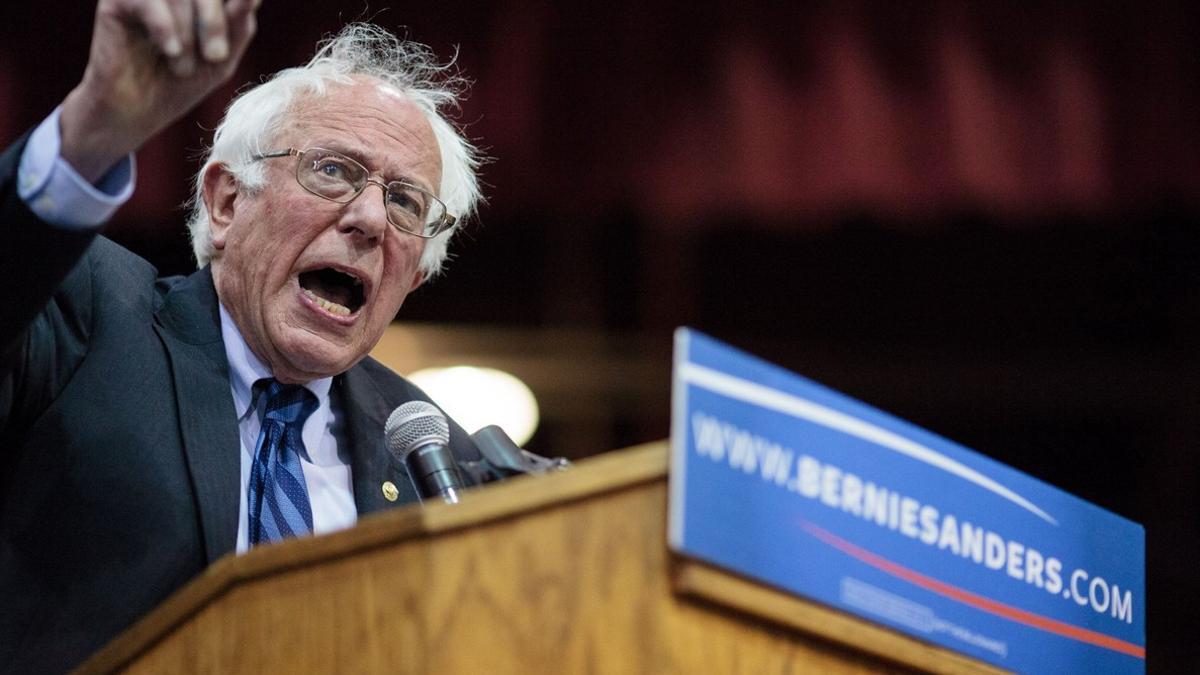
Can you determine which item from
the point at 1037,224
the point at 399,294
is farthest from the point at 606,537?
the point at 1037,224

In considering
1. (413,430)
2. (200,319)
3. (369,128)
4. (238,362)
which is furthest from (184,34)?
(369,128)

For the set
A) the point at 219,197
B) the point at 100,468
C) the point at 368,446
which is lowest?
the point at 100,468

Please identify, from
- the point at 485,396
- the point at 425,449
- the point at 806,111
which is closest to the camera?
the point at 425,449

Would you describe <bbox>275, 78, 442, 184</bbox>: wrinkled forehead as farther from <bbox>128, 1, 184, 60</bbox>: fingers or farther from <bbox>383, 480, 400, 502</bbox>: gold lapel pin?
<bbox>128, 1, 184, 60</bbox>: fingers

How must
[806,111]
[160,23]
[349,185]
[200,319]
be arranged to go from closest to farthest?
[160,23], [200,319], [349,185], [806,111]

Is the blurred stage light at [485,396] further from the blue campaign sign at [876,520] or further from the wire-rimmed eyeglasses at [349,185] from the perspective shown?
the blue campaign sign at [876,520]

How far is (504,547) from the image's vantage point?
104 cm

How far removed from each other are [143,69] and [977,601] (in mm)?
803

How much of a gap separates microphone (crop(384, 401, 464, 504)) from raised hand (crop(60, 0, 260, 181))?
1.26 ft

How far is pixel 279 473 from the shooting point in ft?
5.60

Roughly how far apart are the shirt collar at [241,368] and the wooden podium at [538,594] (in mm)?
759

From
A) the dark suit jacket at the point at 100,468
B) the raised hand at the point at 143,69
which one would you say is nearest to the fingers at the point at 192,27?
the raised hand at the point at 143,69

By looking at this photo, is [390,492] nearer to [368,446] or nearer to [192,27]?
[368,446]

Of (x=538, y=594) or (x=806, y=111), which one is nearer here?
(x=538, y=594)
